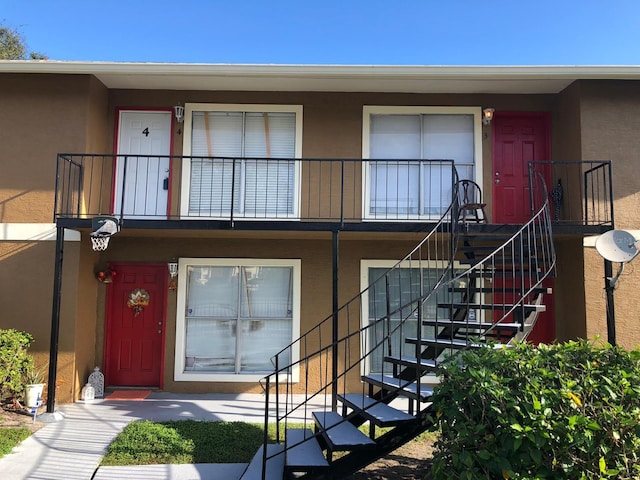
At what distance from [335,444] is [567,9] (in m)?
9.47

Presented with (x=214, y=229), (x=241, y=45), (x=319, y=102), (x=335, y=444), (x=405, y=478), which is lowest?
(x=405, y=478)

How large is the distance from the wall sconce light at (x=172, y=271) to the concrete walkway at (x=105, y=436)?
5.71ft

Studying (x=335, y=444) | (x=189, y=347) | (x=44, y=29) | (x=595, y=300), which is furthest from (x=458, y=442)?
(x=44, y=29)

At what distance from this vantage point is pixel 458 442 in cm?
325

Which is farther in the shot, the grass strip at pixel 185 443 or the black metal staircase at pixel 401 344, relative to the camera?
the grass strip at pixel 185 443

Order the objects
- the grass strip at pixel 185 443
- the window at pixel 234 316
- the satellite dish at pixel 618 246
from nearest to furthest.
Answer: the grass strip at pixel 185 443, the satellite dish at pixel 618 246, the window at pixel 234 316

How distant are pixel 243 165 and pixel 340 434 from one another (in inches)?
200

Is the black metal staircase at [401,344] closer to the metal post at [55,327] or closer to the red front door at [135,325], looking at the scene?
the red front door at [135,325]

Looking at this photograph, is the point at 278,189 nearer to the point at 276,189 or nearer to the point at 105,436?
the point at 276,189

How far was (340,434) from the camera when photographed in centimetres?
420

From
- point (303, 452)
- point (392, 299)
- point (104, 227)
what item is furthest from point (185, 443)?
point (392, 299)

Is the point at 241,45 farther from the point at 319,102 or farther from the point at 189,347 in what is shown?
the point at 189,347

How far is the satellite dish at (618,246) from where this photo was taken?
590 cm

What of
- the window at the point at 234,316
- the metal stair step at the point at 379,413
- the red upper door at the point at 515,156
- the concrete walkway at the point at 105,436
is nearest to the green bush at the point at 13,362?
the concrete walkway at the point at 105,436
